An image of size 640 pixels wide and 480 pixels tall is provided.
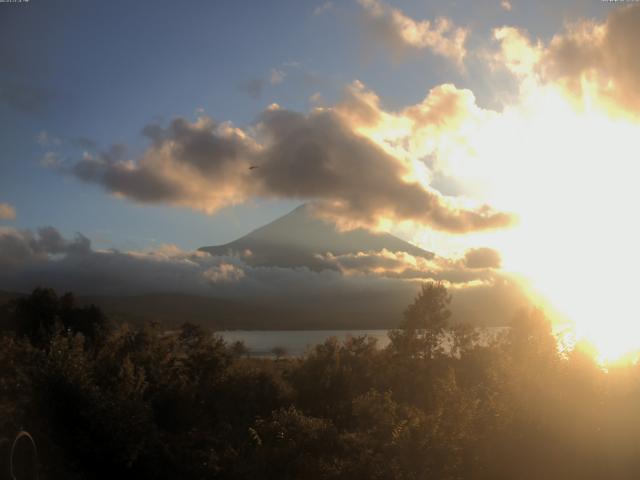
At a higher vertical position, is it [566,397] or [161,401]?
[566,397]

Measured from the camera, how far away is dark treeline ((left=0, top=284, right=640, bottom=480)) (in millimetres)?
12898

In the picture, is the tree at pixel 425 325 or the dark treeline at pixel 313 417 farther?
the tree at pixel 425 325

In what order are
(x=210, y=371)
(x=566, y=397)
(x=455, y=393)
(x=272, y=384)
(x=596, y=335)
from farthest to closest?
(x=210, y=371) → (x=272, y=384) → (x=596, y=335) → (x=566, y=397) → (x=455, y=393)

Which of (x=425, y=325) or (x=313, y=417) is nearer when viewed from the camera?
(x=313, y=417)

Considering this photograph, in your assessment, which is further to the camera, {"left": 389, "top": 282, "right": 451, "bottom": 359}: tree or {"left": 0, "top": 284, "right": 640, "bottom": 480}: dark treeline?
{"left": 389, "top": 282, "right": 451, "bottom": 359}: tree

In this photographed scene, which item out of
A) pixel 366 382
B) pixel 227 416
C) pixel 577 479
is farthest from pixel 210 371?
pixel 577 479

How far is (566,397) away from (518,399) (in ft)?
5.62

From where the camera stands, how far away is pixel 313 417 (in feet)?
65.0

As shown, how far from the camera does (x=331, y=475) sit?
12.3 meters

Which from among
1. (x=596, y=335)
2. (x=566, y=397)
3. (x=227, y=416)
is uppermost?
(x=596, y=335)

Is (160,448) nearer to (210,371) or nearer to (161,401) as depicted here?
(161,401)

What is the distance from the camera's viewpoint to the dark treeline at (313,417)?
42.3 ft

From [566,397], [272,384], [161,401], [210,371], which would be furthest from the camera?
[210,371]

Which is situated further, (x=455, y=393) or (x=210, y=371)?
(x=210, y=371)
